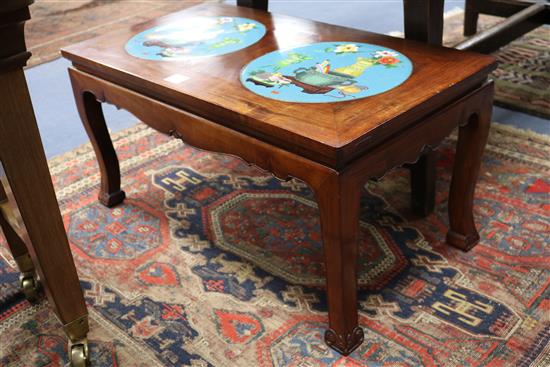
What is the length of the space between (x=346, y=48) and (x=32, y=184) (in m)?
0.83

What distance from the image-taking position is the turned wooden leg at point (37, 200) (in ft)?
3.70

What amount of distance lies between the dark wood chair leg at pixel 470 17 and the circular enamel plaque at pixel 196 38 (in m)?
1.60

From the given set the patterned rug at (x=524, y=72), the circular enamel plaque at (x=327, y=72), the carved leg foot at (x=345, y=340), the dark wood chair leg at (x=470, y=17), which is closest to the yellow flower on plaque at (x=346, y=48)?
the circular enamel plaque at (x=327, y=72)

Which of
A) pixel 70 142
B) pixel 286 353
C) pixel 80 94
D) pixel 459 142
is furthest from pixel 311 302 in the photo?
pixel 70 142

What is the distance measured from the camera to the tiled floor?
2.46 meters

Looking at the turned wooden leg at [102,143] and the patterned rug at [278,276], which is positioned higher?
the turned wooden leg at [102,143]

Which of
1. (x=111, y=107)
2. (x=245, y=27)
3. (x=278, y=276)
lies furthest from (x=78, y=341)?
(x=111, y=107)

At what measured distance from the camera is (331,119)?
4.10 ft

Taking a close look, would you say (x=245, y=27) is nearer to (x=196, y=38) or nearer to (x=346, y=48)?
(x=196, y=38)

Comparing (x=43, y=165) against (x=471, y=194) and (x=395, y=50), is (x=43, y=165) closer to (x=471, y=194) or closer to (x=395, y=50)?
(x=395, y=50)

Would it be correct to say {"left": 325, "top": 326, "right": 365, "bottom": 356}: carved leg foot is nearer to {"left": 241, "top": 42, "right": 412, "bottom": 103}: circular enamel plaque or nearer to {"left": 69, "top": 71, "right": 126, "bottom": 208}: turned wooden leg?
{"left": 241, "top": 42, "right": 412, "bottom": 103}: circular enamel plaque

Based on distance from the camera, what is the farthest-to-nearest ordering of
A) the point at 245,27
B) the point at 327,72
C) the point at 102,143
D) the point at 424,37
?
the point at 102,143 → the point at 245,27 → the point at 424,37 → the point at 327,72

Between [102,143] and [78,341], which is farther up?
[102,143]

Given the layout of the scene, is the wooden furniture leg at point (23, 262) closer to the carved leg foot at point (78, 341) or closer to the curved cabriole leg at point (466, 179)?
the carved leg foot at point (78, 341)
